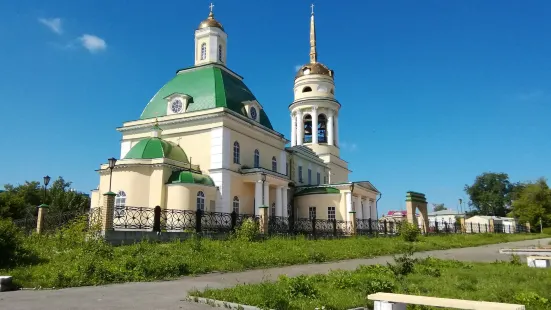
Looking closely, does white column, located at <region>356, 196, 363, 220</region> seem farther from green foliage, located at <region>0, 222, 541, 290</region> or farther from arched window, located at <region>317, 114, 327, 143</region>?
green foliage, located at <region>0, 222, 541, 290</region>

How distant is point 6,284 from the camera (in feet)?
28.9

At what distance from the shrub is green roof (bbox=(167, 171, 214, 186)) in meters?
11.1

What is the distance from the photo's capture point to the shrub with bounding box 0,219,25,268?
1105cm

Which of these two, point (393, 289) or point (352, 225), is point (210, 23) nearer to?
point (352, 225)

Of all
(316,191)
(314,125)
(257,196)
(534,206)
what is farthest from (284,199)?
(534,206)

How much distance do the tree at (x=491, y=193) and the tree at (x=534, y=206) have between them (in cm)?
3242

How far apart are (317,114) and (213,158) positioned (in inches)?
654

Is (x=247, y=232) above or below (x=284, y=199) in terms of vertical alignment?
below

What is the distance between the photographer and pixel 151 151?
76.9ft

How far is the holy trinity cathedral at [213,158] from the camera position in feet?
74.7

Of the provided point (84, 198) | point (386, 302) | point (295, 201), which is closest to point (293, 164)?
point (295, 201)

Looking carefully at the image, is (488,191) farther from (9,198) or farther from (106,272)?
→ (106,272)

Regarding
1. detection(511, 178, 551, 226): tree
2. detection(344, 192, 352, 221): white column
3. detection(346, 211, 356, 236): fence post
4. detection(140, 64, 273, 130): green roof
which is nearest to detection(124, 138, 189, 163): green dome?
detection(140, 64, 273, 130): green roof

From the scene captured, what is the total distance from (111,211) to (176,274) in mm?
5096
